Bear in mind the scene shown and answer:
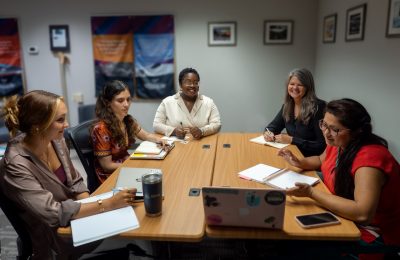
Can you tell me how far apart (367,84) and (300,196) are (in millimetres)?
1750

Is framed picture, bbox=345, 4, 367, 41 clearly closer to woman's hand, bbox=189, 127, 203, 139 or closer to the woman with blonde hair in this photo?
woman's hand, bbox=189, 127, 203, 139

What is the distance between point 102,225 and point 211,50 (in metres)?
3.39

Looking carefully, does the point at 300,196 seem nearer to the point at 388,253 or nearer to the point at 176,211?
the point at 388,253

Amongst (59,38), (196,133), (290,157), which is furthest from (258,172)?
(59,38)

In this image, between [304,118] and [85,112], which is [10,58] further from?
[304,118]

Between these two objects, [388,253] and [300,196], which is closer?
[388,253]

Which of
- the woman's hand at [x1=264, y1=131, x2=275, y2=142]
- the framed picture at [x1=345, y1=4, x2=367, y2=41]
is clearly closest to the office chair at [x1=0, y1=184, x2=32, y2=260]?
the woman's hand at [x1=264, y1=131, x2=275, y2=142]

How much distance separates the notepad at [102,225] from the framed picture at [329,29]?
10.2 feet

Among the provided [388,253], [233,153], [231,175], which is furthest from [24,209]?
[388,253]

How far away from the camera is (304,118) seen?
8.56ft

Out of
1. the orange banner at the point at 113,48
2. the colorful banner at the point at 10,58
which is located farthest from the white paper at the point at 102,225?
the colorful banner at the point at 10,58

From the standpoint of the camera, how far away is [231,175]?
1.86 m

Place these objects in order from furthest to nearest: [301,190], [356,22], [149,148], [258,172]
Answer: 1. [356,22]
2. [149,148]
3. [258,172]
4. [301,190]

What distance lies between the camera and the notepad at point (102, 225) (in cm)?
124
